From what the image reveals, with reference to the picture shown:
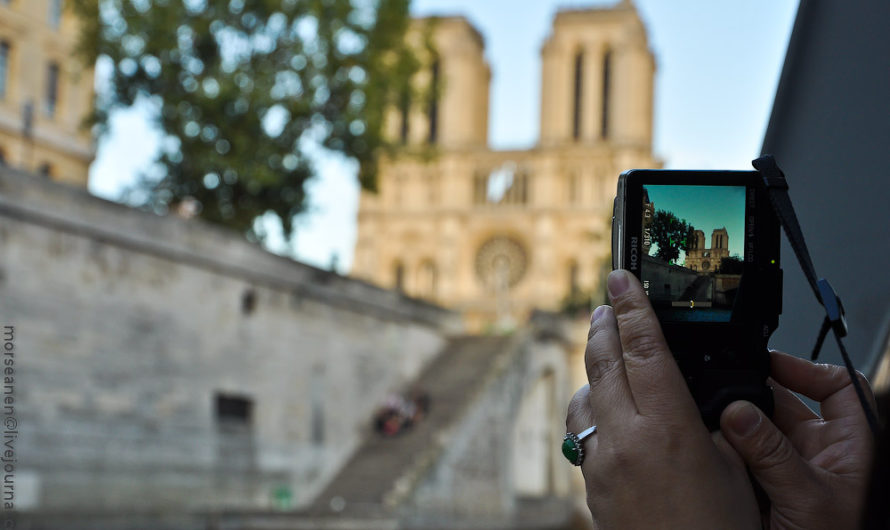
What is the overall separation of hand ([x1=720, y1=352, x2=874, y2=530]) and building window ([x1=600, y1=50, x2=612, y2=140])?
5942 centimetres

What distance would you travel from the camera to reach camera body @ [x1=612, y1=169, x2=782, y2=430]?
163 cm

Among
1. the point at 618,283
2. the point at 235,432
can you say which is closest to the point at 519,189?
the point at 235,432

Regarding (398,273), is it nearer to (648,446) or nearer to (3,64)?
(3,64)

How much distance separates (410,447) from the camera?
768 inches

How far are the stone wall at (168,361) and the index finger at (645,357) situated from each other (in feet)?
38.5

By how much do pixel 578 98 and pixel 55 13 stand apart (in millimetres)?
40253

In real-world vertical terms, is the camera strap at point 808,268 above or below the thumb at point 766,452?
above

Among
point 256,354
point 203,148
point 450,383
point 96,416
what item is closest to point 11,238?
point 96,416

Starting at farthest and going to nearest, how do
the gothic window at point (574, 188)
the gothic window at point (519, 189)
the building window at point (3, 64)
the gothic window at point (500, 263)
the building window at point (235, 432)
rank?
the gothic window at point (519, 189), the gothic window at point (574, 188), the gothic window at point (500, 263), the building window at point (3, 64), the building window at point (235, 432)

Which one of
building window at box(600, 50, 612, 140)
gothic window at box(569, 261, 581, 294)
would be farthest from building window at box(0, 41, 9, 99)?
building window at box(600, 50, 612, 140)

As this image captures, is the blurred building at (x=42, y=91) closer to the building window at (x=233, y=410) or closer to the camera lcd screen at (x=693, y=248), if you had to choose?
the building window at (x=233, y=410)

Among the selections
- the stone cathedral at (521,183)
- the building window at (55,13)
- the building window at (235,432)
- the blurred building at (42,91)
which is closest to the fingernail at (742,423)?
the building window at (235,432)

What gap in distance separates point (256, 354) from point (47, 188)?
15.9 ft

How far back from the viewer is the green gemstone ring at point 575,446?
1632mm
